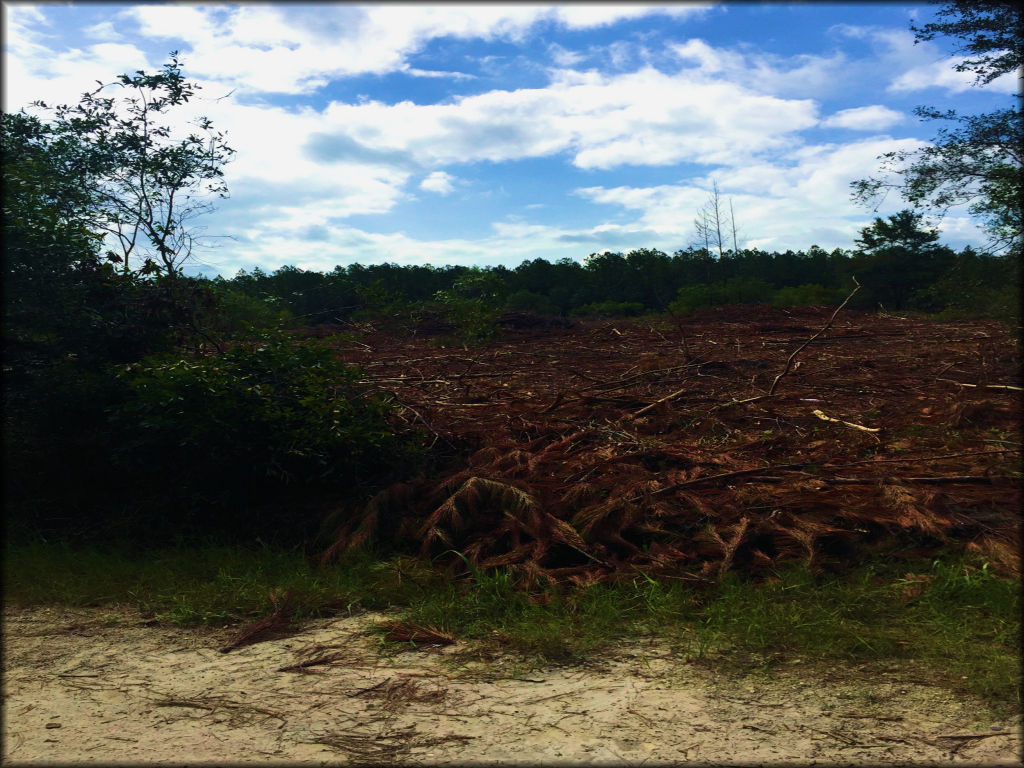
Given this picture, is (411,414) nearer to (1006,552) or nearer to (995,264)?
(1006,552)

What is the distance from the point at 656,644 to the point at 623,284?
25.2m

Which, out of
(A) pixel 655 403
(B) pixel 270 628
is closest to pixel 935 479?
(A) pixel 655 403

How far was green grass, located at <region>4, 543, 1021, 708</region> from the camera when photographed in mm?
3164

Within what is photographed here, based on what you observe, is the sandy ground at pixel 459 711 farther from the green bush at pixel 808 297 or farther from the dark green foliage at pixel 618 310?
the dark green foliage at pixel 618 310

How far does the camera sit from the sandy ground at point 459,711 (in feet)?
8.19

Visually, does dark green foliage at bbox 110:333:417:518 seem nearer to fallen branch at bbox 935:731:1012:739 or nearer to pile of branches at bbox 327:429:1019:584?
pile of branches at bbox 327:429:1019:584

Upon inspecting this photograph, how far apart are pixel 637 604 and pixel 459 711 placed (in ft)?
4.11

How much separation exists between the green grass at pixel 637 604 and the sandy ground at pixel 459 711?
18 cm

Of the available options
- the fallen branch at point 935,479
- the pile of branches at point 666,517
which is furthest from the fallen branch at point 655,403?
the fallen branch at point 935,479

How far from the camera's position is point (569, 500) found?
4766mm

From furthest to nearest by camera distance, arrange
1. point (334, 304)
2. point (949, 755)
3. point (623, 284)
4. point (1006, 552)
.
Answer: point (623, 284), point (334, 304), point (1006, 552), point (949, 755)

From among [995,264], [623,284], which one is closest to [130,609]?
[995,264]

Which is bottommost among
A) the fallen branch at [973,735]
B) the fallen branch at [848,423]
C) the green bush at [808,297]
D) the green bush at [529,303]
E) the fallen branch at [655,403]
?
the fallen branch at [973,735]

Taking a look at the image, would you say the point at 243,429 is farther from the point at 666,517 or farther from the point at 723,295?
the point at 723,295
